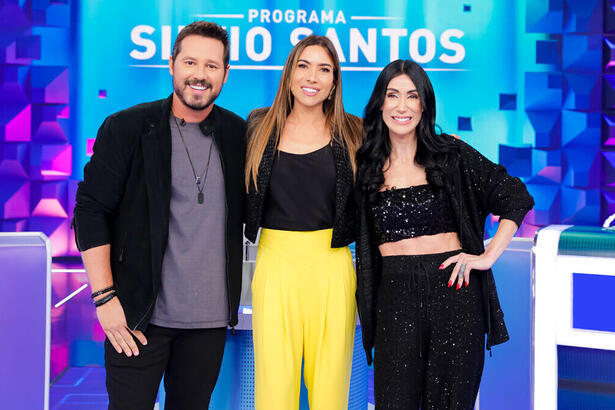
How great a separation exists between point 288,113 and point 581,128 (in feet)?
11.8

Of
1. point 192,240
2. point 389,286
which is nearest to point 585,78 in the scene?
point 389,286

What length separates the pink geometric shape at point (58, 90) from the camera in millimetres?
5359

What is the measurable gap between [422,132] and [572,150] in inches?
136

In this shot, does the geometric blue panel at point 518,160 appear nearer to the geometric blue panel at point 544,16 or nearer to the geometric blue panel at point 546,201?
the geometric blue panel at point 546,201

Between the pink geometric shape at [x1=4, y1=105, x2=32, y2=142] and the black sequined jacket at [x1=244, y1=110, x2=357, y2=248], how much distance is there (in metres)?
3.93

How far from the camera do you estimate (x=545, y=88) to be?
5.13 m

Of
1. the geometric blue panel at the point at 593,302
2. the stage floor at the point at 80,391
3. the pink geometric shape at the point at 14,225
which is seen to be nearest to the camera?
the geometric blue panel at the point at 593,302

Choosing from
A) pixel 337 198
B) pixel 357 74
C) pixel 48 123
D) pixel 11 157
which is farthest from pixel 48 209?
pixel 337 198

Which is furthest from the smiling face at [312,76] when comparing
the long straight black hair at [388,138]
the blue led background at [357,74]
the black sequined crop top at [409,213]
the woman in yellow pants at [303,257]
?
the blue led background at [357,74]

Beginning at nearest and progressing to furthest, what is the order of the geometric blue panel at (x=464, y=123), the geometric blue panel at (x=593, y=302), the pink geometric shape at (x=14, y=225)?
the geometric blue panel at (x=593, y=302)
the geometric blue panel at (x=464, y=123)
the pink geometric shape at (x=14, y=225)

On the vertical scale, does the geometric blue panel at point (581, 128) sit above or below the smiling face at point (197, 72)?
above

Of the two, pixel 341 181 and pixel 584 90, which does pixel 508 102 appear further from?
pixel 341 181

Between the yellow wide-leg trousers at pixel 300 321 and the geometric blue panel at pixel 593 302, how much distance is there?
768 millimetres

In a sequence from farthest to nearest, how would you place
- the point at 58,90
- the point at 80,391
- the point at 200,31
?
the point at 58,90 → the point at 80,391 → the point at 200,31
